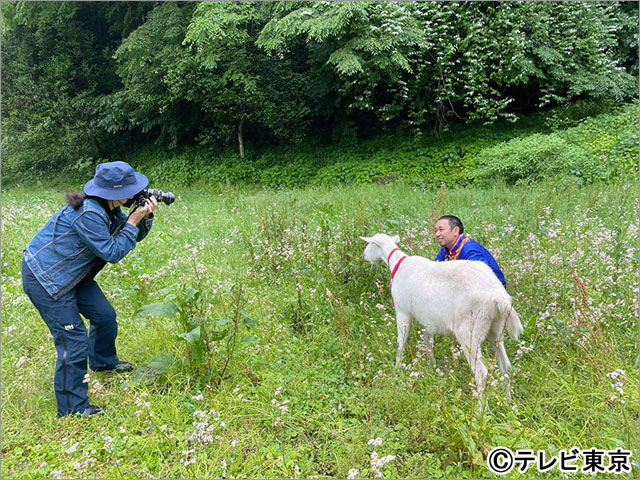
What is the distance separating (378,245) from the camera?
452cm

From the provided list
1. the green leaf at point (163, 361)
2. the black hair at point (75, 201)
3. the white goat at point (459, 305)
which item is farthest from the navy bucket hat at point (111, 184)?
the white goat at point (459, 305)

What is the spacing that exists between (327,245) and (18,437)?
3789mm

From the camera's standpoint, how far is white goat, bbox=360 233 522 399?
301 cm

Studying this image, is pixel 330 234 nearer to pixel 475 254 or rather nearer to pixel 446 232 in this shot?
pixel 446 232

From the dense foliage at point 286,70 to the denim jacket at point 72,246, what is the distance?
31.2 ft

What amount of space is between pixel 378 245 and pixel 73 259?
3.09 meters

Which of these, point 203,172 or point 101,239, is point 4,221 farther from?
point 203,172

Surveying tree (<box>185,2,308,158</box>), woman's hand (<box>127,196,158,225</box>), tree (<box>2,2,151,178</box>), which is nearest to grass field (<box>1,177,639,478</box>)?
woman's hand (<box>127,196,158,225</box>)

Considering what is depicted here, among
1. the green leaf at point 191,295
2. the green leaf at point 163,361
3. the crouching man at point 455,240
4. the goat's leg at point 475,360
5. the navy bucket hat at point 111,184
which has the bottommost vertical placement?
the green leaf at point 163,361

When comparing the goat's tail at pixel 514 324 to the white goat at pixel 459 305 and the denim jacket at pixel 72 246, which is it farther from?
the denim jacket at pixel 72 246

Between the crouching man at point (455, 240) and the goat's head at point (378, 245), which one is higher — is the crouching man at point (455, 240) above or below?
above

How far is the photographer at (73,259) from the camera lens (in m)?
3.27

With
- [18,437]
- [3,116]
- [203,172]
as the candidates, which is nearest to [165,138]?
[203,172]

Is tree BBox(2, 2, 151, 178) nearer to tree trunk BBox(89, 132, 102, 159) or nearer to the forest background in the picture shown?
tree trunk BBox(89, 132, 102, 159)
